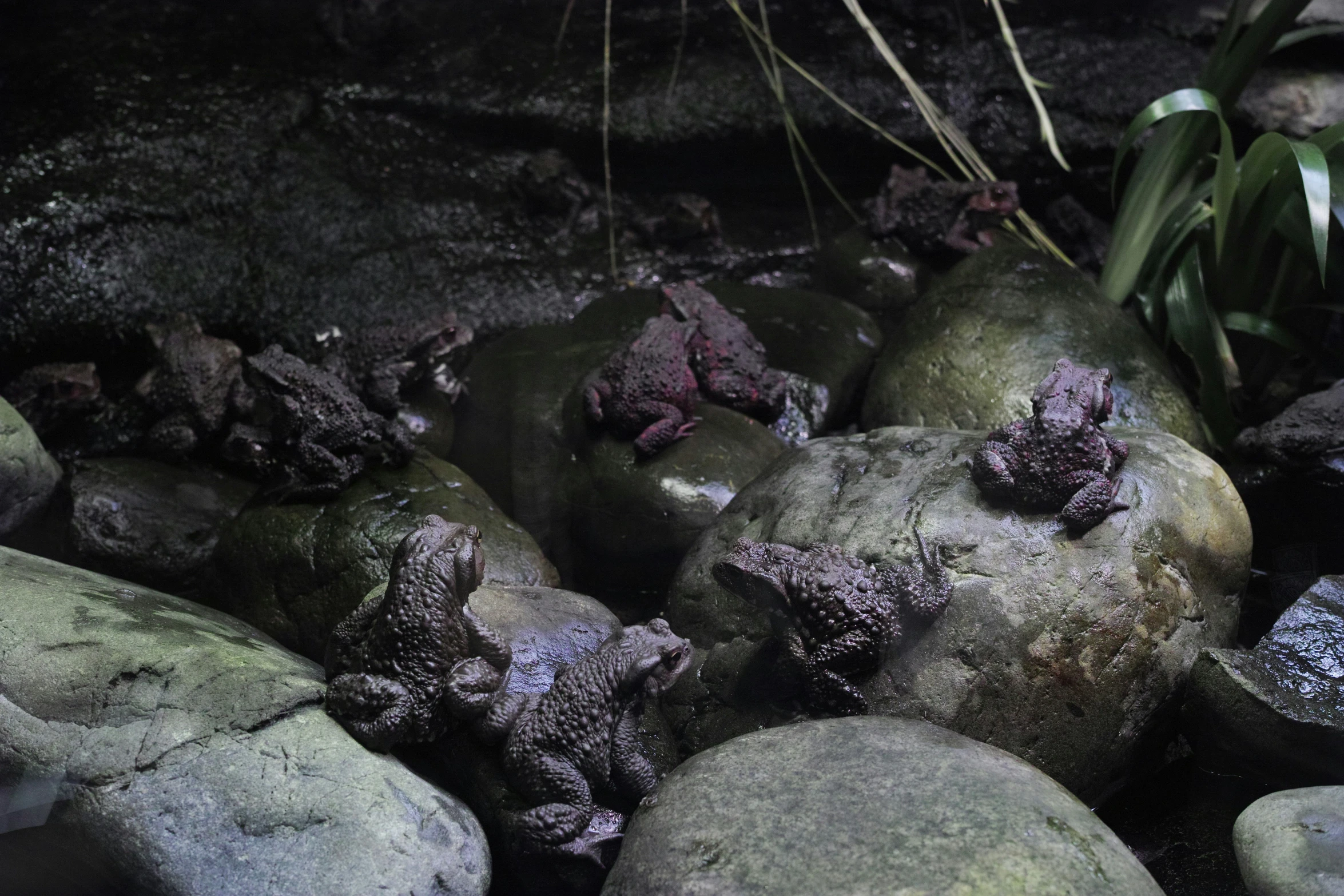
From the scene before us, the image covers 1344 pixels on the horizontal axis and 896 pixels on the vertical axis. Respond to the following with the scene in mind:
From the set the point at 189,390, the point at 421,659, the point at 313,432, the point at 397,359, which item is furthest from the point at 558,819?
the point at 189,390

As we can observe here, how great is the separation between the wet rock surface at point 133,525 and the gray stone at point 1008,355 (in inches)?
167

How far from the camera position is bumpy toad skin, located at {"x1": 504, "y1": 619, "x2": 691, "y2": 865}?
3652 mm

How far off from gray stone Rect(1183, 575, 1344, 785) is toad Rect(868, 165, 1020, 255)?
4199 millimetres

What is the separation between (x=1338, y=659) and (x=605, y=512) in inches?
142

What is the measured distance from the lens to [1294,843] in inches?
135

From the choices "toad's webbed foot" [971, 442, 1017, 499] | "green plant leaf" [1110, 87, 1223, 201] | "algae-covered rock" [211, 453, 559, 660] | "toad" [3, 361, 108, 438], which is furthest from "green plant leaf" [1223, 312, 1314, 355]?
"toad" [3, 361, 108, 438]

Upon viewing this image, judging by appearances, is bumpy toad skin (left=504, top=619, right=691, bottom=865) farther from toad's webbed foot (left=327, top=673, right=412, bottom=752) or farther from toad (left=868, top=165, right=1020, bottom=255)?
toad (left=868, top=165, right=1020, bottom=255)

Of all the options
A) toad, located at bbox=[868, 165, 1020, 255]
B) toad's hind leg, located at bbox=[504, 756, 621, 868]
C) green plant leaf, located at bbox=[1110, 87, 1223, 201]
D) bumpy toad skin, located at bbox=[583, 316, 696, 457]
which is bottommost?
toad's hind leg, located at bbox=[504, 756, 621, 868]

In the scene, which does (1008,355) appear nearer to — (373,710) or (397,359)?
(397,359)

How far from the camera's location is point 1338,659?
4.15 metres

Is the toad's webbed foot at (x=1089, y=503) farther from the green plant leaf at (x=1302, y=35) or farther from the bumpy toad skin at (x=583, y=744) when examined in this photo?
the green plant leaf at (x=1302, y=35)

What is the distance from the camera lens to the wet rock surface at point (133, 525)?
544 centimetres

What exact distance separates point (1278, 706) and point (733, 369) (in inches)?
139

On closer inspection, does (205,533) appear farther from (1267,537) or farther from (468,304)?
(1267,537)
